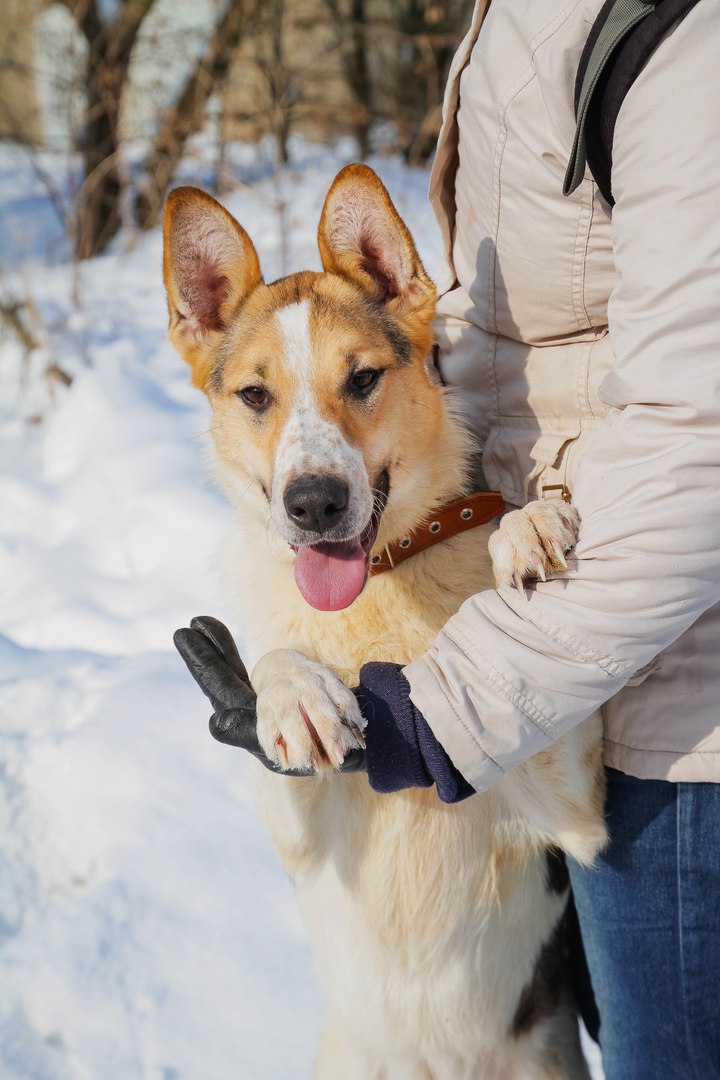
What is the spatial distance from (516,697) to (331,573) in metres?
0.67

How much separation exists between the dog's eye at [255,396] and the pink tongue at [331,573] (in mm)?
452

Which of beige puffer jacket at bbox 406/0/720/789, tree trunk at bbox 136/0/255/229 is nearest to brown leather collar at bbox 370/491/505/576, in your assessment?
beige puffer jacket at bbox 406/0/720/789

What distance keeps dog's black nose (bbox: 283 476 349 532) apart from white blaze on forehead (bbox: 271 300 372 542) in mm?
20

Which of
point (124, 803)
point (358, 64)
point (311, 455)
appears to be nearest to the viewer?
point (311, 455)

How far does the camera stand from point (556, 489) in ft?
6.32

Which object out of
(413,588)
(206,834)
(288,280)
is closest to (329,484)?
(413,588)

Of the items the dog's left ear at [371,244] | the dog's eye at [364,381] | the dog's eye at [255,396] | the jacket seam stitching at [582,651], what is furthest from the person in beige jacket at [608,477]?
the dog's eye at [255,396]

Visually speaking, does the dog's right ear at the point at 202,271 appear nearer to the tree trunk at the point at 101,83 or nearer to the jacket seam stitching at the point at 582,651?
the jacket seam stitching at the point at 582,651

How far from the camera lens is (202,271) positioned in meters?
2.45

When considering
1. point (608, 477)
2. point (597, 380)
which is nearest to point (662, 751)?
point (608, 477)

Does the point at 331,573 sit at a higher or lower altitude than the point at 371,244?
lower

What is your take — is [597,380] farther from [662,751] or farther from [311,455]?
[662,751]

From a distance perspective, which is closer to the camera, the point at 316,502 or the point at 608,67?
the point at 608,67

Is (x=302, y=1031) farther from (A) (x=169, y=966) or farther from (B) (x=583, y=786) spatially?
(B) (x=583, y=786)
